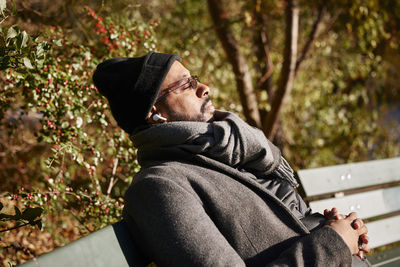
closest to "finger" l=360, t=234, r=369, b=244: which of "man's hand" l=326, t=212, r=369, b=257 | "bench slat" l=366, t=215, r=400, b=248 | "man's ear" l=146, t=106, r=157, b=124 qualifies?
"man's hand" l=326, t=212, r=369, b=257

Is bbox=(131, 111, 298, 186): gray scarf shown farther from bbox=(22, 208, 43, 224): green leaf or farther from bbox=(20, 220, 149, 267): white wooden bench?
bbox=(22, 208, 43, 224): green leaf

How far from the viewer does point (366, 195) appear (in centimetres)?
330

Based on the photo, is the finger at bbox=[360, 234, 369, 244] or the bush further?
the bush

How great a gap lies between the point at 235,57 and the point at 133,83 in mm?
2671

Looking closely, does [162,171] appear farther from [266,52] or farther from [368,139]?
[368,139]

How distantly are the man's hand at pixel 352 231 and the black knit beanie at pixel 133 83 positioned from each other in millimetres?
936

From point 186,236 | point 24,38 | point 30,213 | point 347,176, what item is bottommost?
point 347,176

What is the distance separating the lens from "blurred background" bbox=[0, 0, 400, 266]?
2637mm

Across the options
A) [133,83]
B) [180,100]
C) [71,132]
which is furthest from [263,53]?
[133,83]

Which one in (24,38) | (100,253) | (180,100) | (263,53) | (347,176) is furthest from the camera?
(263,53)

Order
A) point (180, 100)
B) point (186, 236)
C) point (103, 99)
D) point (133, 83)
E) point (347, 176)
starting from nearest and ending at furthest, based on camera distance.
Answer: point (186, 236) → point (133, 83) → point (180, 100) → point (103, 99) → point (347, 176)

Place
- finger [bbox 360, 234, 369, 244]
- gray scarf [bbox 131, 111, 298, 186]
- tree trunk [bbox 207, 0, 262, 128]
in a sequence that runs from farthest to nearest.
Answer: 1. tree trunk [bbox 207, 0, 262, 128]
2. finger [bbox 360, 234, 369, 244]
3. gray scarf [bbox 131, 111, 298, 186]

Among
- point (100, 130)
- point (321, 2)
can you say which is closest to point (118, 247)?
point (100, 130)

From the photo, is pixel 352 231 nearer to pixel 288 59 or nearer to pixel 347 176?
pixel 347 176
